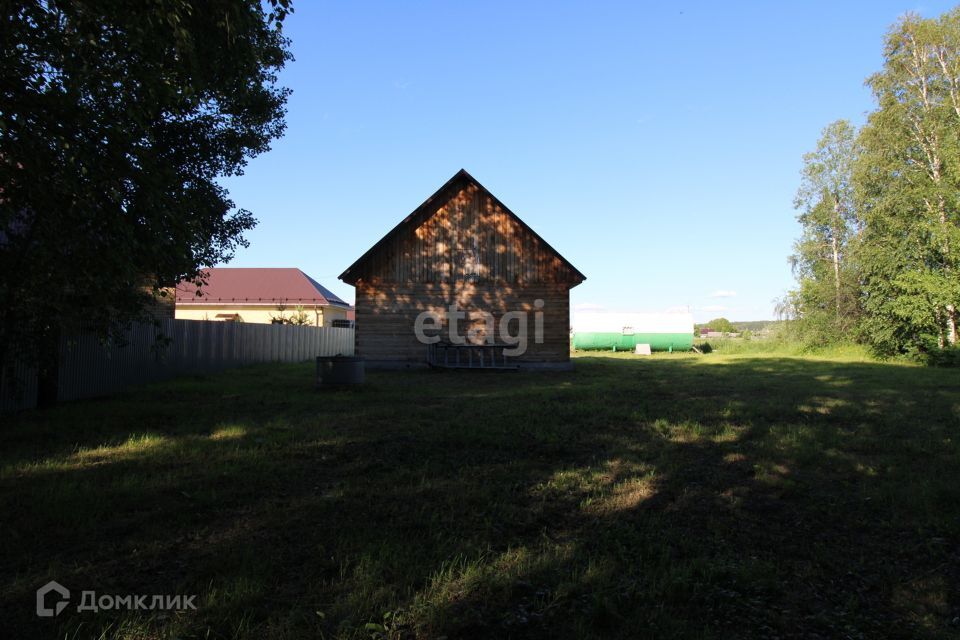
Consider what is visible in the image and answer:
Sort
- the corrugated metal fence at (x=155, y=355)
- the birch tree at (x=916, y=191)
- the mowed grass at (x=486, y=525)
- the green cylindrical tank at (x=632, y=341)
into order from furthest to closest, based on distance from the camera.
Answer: the green cylindrical tank at (x=632, y=341)
the birch tree at (x=916, y=191)
the corrugated metal fence at (x=155, y=355)
the mowed grass at (x=486, y=525)

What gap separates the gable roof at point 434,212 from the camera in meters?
22.7

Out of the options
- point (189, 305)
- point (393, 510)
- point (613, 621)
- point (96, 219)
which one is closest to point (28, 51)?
point (96, 219)

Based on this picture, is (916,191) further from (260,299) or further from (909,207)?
(260,299)

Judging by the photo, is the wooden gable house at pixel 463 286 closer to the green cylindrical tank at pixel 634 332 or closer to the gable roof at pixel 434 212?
the gable roof at pixel 434 212

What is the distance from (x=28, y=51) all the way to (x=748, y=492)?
377 inches

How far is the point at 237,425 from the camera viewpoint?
9.17 meters

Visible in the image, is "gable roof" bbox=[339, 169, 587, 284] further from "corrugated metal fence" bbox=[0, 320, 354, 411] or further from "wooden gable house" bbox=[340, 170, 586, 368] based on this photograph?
"corrugated metal fence" bbox=[0, 320, 354, 411]

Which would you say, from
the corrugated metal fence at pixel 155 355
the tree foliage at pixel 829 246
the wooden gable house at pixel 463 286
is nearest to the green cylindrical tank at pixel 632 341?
the tree foliage at pixel 829 246

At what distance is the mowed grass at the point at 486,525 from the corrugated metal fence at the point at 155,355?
1.38 metres

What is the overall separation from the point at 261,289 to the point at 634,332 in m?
31.0

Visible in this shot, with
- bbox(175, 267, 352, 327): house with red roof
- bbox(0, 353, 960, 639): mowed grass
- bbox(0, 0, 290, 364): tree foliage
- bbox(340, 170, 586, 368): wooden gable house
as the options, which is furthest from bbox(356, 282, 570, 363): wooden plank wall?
bbox(175, 267, 352, 327): house with red roof

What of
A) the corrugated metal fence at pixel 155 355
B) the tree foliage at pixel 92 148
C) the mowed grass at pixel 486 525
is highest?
the tree foliage at pixel 92 148

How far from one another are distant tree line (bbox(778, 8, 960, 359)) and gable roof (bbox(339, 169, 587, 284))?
55.3 ft

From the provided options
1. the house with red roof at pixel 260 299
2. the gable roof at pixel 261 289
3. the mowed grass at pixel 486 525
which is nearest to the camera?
the mowed grass at pixel 486 525
